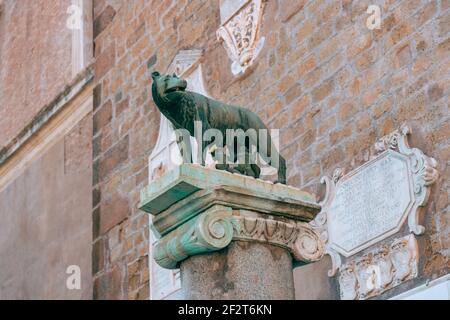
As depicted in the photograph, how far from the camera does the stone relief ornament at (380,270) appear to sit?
6633 mm

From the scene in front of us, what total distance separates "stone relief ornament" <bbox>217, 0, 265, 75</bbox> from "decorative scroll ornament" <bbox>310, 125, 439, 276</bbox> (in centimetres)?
157

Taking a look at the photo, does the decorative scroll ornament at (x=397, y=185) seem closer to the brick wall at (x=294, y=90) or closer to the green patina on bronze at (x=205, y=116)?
the brick wall at (x=294, y=90)

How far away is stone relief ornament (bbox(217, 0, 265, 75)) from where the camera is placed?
8602 mm

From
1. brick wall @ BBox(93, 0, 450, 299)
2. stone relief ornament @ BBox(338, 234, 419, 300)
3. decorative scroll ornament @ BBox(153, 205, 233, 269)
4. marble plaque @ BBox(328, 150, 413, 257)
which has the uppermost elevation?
brick wall @ BBox(93, 0, 450, 299)

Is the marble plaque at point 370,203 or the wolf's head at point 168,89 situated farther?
the marble plaque at point 370,203

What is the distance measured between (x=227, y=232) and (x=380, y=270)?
1995mm

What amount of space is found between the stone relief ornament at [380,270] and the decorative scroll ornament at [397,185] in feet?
0.10

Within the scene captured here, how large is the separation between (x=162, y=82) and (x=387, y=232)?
6.06 ft

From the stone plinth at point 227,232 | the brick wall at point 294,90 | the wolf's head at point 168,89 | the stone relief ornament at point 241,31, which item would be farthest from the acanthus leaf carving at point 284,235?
the stone relief ornament at point 241,31

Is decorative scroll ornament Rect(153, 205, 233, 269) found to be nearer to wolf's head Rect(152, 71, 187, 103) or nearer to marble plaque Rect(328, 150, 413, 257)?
wolf's head Rect(152, 71, 187, 103)

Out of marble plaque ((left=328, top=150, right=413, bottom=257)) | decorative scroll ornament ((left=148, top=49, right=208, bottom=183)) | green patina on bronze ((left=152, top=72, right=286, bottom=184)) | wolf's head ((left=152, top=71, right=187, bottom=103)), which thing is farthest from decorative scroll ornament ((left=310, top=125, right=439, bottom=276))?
decorative scroll ornament ((left=148, top=49, right=208, bottom=183))

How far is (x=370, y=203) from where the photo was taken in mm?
7020

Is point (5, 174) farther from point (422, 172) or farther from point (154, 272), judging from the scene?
point (422, 172)

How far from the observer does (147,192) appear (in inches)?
206
